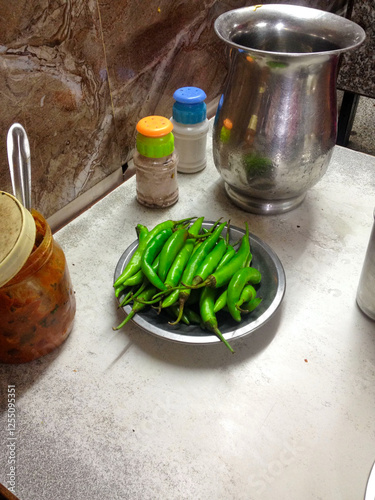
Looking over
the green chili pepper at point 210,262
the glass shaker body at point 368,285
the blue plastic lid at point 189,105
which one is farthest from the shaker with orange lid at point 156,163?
the glass shaker body at point 368,285

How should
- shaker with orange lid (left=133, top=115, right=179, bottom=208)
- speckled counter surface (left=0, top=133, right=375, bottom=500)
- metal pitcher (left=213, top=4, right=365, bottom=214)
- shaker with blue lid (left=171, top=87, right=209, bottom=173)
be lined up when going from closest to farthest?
speckled counter surface (left=0, top=133, right=375, bottom=500) < metal pitcher (left=213, top=4, right=365, bottom=214) < shaker with orange lid (left=133, top=115, right=179, bottom=208) < shaker with blue lid (left=171, top=87, right=209, bottom=173)

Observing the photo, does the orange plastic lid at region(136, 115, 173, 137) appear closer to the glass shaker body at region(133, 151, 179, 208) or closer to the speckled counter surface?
the glass shaker body at region(133, 151, 179, 208)

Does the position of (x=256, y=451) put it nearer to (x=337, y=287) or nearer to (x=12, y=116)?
(x=337, y=287)

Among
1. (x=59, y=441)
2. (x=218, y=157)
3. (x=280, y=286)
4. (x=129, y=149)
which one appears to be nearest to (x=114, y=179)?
(x=129, y=149)

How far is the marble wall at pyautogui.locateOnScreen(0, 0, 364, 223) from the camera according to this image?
710 mm

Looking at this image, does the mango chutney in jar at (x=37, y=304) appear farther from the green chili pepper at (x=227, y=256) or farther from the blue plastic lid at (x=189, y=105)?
the blue plastic lid at (x=189, y=105)

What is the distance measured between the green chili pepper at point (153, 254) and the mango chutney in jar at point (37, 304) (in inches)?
4.8

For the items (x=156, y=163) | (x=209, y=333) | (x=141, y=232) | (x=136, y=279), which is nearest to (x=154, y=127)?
(x=156, y=163)

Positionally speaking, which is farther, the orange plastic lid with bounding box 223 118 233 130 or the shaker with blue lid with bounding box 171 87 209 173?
the shaker with blue lid with bounding box 171 87 209 173

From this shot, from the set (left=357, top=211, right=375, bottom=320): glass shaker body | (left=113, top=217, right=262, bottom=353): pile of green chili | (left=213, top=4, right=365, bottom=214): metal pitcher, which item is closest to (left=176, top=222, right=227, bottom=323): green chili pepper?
(left=113, top=217, right=262, bottom=353): pile of green chili

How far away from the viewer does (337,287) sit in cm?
78

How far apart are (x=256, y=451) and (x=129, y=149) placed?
0.71 meters

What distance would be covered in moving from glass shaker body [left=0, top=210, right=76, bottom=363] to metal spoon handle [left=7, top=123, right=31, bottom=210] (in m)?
0.06

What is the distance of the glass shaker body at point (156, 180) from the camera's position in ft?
2.93
